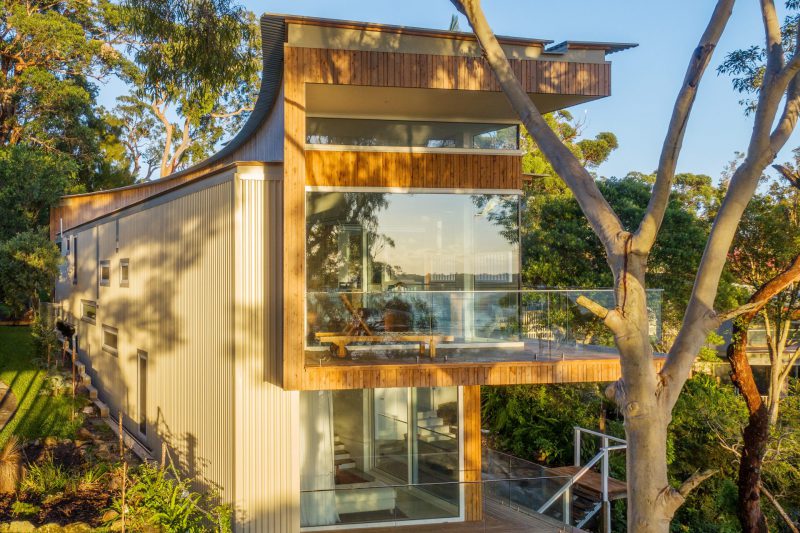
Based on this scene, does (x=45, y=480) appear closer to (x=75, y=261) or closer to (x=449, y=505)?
(x=449, y=505)

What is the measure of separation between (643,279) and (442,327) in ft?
13.0

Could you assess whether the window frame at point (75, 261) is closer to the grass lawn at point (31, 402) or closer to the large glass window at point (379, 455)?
the grass lawn at point (31, 402)

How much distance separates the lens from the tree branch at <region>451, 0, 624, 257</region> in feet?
25.3

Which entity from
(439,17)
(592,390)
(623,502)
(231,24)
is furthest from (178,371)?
(592,390)

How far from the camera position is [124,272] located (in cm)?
1656

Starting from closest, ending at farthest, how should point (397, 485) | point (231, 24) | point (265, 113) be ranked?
point (397, 485) < point (265, 113) < point (231, 24)

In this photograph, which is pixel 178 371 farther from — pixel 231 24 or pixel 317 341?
pixel 231 24

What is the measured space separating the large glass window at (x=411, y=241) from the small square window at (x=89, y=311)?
11.0 m

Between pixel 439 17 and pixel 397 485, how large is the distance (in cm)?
963

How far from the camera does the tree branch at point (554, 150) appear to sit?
7.70 meters

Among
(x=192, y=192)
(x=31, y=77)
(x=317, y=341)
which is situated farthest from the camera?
(x=31, y=77)

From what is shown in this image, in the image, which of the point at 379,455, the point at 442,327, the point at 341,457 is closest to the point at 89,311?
the point at 341,457

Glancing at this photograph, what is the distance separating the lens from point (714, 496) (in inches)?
681

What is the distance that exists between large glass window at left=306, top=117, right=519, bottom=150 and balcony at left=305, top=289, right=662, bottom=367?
8.79ft
